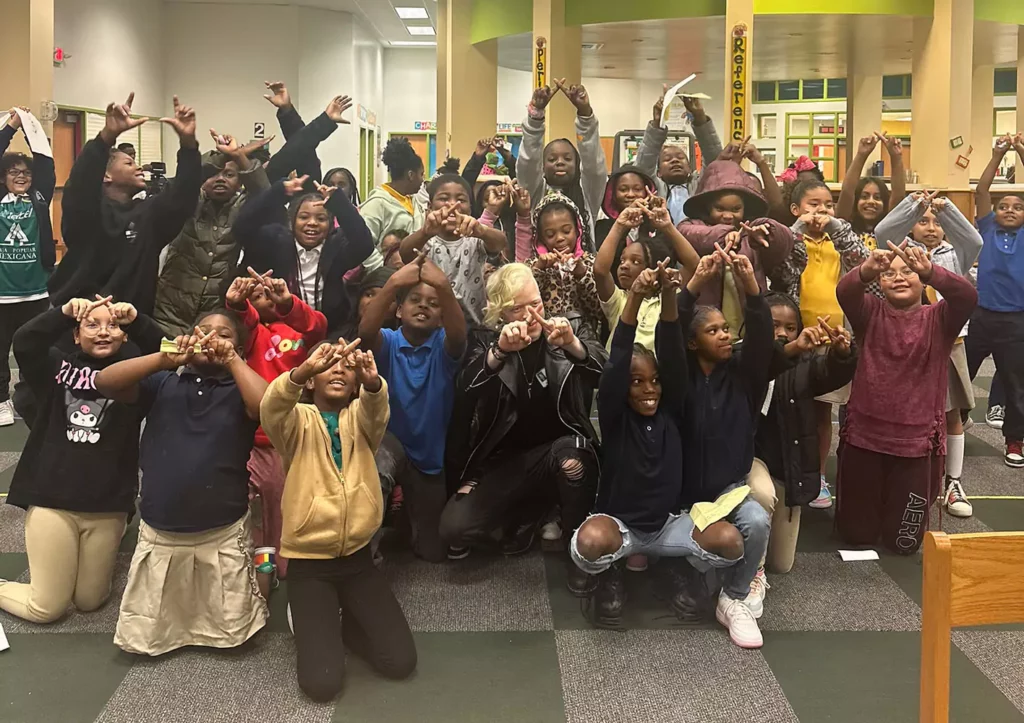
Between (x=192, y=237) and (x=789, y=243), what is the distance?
2.66 meters

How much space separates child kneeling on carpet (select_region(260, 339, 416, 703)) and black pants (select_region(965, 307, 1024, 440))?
3.96 m

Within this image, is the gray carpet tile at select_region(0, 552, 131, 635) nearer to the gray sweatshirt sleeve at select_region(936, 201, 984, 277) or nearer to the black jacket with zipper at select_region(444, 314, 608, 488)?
the black jacket with zipper at select_region(444, 314, 608, 488)

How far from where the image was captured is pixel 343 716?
265 cm

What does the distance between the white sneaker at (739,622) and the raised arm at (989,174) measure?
309 centimetres

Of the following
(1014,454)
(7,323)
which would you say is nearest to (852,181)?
(1014,454)

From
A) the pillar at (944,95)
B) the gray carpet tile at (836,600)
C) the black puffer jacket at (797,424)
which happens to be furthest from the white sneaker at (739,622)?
the pillar at (944,95)

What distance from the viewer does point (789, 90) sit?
18.7 metres

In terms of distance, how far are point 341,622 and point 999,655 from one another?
7.17 feet

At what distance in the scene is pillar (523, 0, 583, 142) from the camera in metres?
9.91

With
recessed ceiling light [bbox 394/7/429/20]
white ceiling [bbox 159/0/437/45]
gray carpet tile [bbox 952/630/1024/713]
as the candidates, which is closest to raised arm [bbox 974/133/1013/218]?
gray carpet tile [bbox 952/630/1024/713]

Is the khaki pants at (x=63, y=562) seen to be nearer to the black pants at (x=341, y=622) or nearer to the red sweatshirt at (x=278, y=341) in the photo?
the red sweatshirt at (x=278, y=341)

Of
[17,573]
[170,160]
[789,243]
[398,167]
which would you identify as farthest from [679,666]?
[170,160]

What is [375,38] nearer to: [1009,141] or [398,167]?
[398,167]

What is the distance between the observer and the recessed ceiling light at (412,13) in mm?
15484
